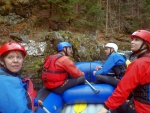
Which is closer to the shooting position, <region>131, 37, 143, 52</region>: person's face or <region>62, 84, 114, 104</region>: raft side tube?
<region>131, 37, 143, 52</region>: person's face

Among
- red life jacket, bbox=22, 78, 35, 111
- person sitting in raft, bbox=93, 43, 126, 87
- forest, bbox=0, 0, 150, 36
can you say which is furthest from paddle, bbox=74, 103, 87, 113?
forest, bbox=0, 0, 150, 36

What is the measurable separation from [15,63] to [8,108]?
0.52 meters

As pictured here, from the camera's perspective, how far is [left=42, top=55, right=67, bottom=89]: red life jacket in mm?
4312

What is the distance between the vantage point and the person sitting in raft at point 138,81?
2285mm

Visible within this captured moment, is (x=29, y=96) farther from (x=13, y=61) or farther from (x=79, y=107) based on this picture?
(x=79, y=107)

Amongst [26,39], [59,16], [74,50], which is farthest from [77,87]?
[59,16]

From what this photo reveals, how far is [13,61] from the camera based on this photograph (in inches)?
85.8

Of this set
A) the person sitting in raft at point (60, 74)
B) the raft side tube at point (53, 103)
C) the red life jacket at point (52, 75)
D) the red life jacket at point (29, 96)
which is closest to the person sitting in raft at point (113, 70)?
the person sitting in raft at point (60, 74)

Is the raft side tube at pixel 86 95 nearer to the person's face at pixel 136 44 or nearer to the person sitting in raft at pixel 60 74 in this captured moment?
the person sitting in raft at pixel 60 74

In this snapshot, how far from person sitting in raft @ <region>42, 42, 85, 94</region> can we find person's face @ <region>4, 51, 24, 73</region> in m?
2.03

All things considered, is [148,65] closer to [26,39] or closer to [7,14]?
[26,39]

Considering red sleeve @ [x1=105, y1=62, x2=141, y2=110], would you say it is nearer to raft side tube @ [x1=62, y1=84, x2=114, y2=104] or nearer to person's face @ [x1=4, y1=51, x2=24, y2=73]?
person's face @ [x1=4, y1=51, x2=24, y2=73]

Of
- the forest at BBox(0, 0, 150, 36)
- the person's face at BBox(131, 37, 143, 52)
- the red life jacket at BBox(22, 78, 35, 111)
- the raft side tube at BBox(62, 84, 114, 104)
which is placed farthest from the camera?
the forest at BBox(0, 0, 150, 36)

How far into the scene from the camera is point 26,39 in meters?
10.6
